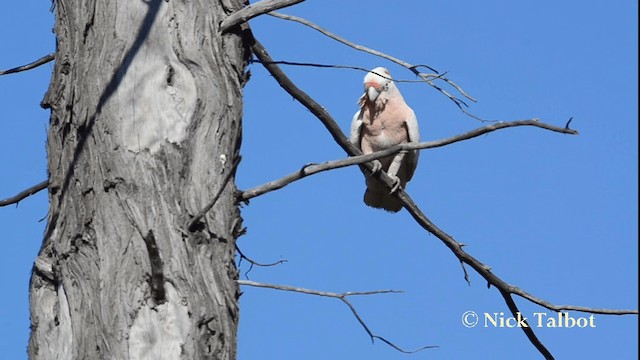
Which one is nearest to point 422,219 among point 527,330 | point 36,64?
point 527,330

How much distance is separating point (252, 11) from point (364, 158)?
27.7 inches

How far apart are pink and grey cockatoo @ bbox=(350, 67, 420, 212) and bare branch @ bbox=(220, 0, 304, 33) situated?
3.35m

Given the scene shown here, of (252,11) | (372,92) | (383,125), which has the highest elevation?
(372,92)

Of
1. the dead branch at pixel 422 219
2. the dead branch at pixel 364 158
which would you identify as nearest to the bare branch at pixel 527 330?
the dead branch at pixel 422 219

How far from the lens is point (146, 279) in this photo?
284 centimetres

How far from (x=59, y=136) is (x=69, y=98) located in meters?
0.14

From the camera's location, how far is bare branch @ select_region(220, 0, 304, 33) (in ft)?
10.5

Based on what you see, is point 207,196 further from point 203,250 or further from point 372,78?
point 372,78

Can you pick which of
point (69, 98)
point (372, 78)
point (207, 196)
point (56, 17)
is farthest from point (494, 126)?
point (372, 78)

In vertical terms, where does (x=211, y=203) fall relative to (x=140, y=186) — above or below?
below

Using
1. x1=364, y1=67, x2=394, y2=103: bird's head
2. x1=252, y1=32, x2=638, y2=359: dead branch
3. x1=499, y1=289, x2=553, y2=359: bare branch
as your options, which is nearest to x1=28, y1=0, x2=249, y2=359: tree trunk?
x1=252, y1=32, x2=638, y2=359: dead branch

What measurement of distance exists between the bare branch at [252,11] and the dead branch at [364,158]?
62 centimetres

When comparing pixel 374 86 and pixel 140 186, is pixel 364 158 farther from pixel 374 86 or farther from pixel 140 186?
pixel 374 86

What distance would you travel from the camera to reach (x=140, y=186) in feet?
9.64
